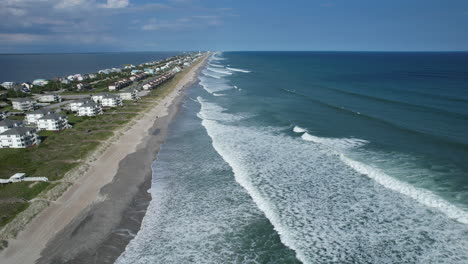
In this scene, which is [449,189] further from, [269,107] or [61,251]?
[269,107]

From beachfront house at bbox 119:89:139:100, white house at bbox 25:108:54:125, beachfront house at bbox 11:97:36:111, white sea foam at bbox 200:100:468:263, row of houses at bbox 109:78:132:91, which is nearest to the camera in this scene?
white sea foam at bbox 200:100:468:263

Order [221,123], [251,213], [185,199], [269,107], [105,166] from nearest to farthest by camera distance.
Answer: [251,213] < [185,199] < [105,166] < [221,123] < [269,107]

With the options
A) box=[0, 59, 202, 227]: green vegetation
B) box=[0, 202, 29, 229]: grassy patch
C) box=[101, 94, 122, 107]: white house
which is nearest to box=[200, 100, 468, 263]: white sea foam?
box=[0, 59, 202, 227]: green vegetation

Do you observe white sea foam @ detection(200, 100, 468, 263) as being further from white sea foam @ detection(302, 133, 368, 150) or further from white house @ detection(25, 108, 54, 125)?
white house @ detection(25, 108, 54, 125)

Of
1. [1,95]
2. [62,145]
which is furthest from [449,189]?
[1,95]

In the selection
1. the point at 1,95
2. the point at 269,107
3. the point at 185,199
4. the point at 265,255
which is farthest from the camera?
the point at 1,95

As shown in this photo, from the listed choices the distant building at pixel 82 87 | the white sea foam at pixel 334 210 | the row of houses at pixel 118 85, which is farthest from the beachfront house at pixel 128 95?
the white sea foam at pixel 334 210
